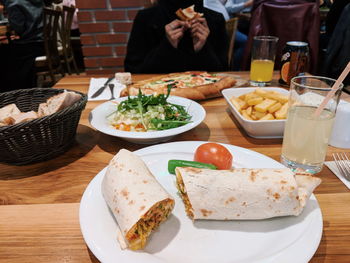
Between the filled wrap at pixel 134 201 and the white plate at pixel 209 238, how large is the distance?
1.2 inches

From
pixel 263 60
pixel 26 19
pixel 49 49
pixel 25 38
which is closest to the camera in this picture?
pixel 263 60

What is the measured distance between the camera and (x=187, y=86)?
6.76 ft

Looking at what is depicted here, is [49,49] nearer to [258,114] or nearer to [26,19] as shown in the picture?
[26,19]

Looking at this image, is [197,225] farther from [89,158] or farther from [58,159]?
[58,159]

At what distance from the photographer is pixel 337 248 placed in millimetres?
780

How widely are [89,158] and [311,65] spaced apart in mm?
2866

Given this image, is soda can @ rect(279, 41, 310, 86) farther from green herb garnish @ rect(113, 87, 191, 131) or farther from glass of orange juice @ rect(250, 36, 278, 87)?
green herb garnish @ rect(113, 87, 191, 131)

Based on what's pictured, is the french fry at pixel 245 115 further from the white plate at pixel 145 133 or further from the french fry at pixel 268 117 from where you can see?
the white plate at pixel 145 133

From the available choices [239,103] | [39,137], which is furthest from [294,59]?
[39,137]

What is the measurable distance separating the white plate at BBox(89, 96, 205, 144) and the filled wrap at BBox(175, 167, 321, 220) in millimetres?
433

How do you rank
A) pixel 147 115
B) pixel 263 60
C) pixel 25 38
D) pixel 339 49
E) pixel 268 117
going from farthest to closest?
pixel 25 38, pixel 339 49, pixel 263 60, pixel 147 115, pixel 268 117

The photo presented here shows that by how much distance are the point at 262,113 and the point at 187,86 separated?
773mm

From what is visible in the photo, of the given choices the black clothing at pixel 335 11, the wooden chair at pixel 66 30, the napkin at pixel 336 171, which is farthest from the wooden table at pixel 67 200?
the wooden chair at pixel 66 30

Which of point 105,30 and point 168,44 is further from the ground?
point 105,30
